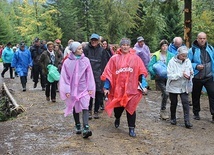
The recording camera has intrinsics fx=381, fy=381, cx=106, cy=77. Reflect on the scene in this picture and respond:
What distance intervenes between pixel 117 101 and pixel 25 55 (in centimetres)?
850

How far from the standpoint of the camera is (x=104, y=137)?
7.50 metres

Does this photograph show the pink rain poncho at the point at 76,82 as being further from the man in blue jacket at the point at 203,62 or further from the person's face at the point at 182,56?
the man in blue jacket at the point at 203,62

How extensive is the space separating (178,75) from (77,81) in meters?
2.44

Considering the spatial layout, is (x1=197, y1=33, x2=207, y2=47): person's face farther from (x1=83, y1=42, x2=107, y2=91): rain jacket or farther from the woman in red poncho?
(x1=83, y1=42, x2=107, y2=91): rain jacket

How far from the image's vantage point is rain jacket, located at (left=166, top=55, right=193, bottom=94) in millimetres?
8500

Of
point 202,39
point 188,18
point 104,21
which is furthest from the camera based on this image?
point 104,21

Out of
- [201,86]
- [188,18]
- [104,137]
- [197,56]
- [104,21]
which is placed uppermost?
[104,21]

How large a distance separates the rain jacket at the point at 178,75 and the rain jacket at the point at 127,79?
1141mm

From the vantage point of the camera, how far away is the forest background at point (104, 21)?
4112cm

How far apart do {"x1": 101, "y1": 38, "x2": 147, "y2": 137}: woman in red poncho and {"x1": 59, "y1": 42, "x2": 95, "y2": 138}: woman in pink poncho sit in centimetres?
50

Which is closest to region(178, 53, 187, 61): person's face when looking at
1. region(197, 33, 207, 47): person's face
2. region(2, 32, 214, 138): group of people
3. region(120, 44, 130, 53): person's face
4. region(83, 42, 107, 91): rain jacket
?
region(2, 32, 214, 138): group of people

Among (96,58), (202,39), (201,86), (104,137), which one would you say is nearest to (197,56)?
(202,39)

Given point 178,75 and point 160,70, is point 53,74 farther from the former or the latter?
point 178,75

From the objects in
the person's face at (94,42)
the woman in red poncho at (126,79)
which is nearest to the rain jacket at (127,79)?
the woman in red poncho at (126,79)
